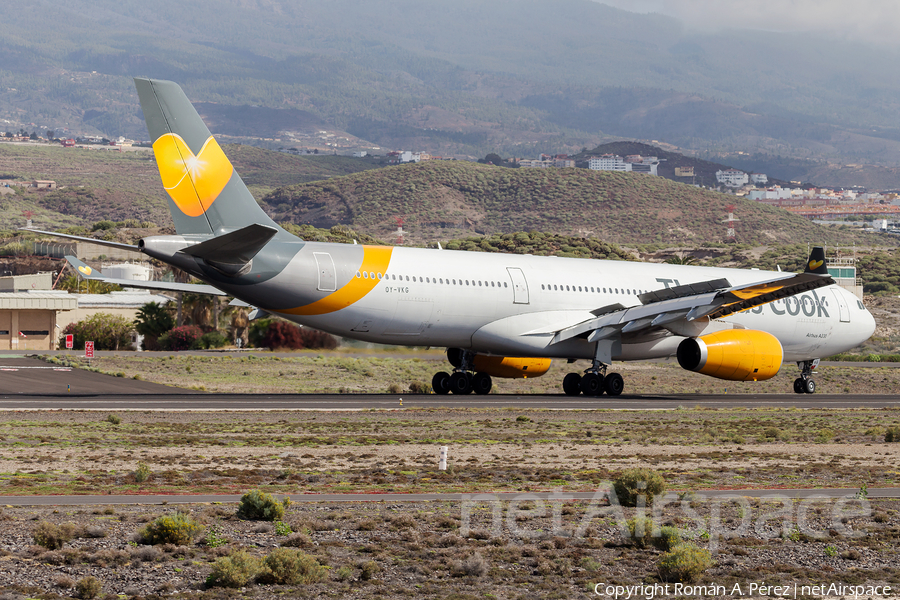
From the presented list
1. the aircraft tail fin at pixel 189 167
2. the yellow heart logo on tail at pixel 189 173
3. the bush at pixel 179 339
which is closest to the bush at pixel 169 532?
the aircraft tail fin at pixel 189 167

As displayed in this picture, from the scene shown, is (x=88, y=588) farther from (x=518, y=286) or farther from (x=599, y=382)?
(x=599, y=382)

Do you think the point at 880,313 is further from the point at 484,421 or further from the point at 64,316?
the point at 484,421

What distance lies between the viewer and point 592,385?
34.7 m

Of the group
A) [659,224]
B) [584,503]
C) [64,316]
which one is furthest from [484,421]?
[659,224]

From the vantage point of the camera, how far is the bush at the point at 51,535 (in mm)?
11516

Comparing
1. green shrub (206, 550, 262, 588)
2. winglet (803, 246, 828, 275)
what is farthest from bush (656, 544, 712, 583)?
winglet (803, 246, 828, 275)

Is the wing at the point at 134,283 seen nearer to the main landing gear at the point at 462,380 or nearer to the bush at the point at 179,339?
the main landing gear at the point at 462,380

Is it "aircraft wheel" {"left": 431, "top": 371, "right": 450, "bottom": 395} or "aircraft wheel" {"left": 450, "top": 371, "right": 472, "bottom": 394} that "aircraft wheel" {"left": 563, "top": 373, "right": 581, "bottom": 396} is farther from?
"aircraft wheel" {"left": 431, "top": 371, "right": 450, "bottom": 395}

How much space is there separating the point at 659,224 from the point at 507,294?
14384 centimetres

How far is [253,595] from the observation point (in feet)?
33.8

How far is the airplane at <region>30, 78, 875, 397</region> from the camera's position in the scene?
2791 cm

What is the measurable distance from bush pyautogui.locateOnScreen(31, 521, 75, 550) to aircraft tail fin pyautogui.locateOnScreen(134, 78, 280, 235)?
1664 centimetres

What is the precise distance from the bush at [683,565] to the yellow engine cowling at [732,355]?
22.4 metres

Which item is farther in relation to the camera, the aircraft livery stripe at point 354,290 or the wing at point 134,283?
the aircraft livery stripe at point 354,290
